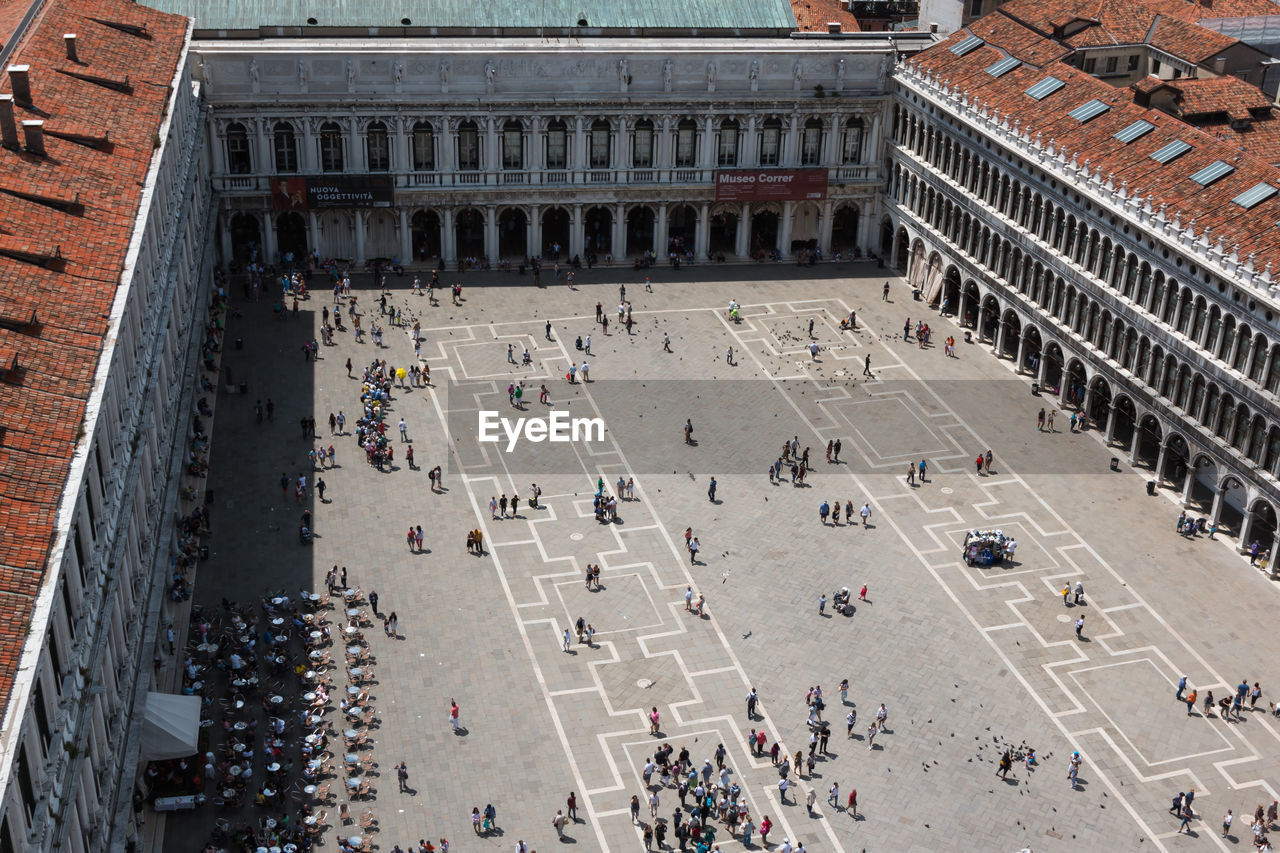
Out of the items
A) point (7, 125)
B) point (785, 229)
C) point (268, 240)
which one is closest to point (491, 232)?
point (268, 240)

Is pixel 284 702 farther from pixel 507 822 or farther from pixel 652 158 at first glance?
pixel 652 158

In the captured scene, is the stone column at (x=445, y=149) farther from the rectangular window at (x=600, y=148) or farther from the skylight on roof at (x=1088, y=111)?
the skylight on roof at (x=1088, y=111)

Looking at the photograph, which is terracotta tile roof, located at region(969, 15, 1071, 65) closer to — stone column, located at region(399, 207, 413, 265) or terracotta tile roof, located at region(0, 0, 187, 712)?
stone column, located at region(399, 207, 413, 265)

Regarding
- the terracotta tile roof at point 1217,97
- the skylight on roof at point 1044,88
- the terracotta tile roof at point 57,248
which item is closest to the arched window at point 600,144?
the skylight on roof at point 1044,88

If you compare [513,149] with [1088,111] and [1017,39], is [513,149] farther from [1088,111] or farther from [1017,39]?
[1088,111]

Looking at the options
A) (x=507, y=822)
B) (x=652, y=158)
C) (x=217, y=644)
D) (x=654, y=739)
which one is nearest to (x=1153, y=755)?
(x=654, y=739)
